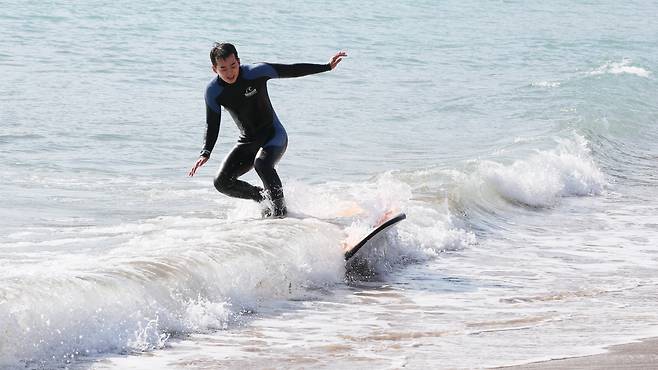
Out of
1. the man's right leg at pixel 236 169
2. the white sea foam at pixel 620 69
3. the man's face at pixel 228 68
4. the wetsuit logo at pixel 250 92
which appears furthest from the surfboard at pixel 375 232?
the white sea foam at pixel 620 69

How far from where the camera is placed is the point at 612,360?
6445 mm

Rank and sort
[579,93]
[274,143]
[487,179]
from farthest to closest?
[579,93]
[487,179]
[274,143]

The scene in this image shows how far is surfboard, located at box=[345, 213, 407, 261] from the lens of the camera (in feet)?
30.6

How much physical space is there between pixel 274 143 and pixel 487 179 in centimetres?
409

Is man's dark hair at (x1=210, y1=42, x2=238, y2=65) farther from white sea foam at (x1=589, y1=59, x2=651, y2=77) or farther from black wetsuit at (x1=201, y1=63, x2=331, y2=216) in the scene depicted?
white sea foam at (x1=589, y1=59, x2=651, y2=77)

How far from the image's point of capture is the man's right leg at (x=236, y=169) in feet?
33.2

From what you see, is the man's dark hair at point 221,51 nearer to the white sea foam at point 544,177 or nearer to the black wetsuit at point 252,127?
the black wetsuit at point 252,127

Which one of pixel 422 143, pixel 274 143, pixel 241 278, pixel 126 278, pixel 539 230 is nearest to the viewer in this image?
pixel 126 278

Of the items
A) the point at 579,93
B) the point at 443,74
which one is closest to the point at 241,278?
the point at 579,93

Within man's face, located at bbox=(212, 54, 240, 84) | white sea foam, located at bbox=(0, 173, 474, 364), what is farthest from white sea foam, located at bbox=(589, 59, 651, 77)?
man's face, located at bbox=(212, 54, 240, 84)

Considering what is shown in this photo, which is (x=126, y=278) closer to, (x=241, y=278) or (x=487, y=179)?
(x=241, y=278)

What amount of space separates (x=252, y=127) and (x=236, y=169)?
40cm

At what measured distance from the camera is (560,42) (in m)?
38.0

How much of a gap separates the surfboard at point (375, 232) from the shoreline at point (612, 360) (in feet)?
9.63
